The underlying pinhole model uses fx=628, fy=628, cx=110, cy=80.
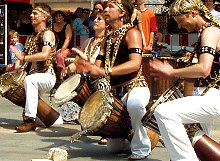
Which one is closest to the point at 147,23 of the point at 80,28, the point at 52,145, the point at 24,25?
the point at 80,28

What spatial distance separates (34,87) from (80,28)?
6167mm

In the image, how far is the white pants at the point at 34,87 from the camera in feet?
26.2

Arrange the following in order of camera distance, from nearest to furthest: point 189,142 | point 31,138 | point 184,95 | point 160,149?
point 189,142
point 184,95
point 160,149
point 31,138

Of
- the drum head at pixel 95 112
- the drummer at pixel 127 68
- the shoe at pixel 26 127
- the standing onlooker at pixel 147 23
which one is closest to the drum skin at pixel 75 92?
the drum head at pixel 95 112

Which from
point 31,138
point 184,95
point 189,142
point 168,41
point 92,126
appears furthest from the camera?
point 168,41

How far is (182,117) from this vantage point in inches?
203

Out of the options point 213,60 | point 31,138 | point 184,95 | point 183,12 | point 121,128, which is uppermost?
point 183,12

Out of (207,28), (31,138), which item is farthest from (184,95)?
(31,138)

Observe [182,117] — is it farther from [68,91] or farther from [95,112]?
[68,91]

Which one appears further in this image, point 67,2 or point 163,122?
point 67,2

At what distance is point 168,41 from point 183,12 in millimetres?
10594

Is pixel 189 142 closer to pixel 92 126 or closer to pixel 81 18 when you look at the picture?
pixel 92 126

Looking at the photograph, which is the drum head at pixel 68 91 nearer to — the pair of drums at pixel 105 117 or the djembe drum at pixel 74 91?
the djembe drum at pixel 74 91

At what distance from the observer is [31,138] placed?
302 inches
